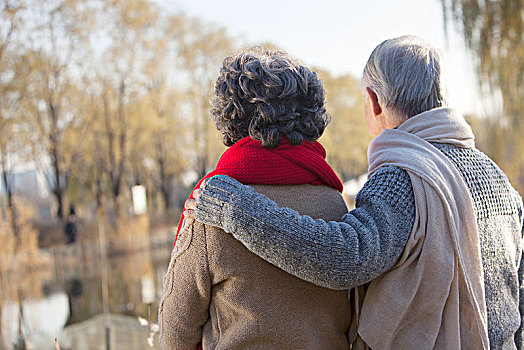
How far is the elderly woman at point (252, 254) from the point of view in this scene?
1.30 metres

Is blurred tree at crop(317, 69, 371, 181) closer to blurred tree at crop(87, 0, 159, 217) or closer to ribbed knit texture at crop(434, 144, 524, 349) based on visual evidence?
blurred tree at crop(87, 0, 159, 217)

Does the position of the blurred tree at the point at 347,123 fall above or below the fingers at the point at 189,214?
below

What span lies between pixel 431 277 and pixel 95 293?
11908 millimetres

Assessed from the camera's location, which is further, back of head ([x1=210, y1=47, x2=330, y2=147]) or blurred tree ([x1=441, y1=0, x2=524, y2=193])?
blurred tree ([x1=441, y1=0, x2=524, y2=193])

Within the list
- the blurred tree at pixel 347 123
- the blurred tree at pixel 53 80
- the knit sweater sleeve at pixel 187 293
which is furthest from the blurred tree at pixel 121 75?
the knit sweater sleeve at pixel 187 293

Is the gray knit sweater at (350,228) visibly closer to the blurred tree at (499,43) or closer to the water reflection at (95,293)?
the water reflection at (95,293)

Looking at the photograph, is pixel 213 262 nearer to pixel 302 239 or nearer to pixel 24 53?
pixel 302 239

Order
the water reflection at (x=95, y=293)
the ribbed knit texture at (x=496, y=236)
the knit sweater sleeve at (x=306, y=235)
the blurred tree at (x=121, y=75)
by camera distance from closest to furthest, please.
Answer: the knit sweater sleeve at (x=306, y=235) < the ribbed knit texture at (x=496, y=236) < the water reflection at (x=95, y=293) < the blurred tree at (x=121, y=75)

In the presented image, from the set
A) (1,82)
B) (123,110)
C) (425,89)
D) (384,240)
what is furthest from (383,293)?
(123,110)

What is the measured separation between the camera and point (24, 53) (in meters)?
19.3

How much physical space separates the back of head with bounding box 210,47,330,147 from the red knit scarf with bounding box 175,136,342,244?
23 mm

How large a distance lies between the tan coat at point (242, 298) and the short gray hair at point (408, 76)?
0.35 metres

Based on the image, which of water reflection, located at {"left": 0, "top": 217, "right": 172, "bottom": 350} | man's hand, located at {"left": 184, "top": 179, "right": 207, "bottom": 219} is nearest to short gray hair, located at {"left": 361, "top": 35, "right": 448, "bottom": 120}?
man's hand, located at {"left": 184, "top": 179, "right": 207, "bottom": 219}

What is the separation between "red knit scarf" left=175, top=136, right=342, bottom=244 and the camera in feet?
4.35
